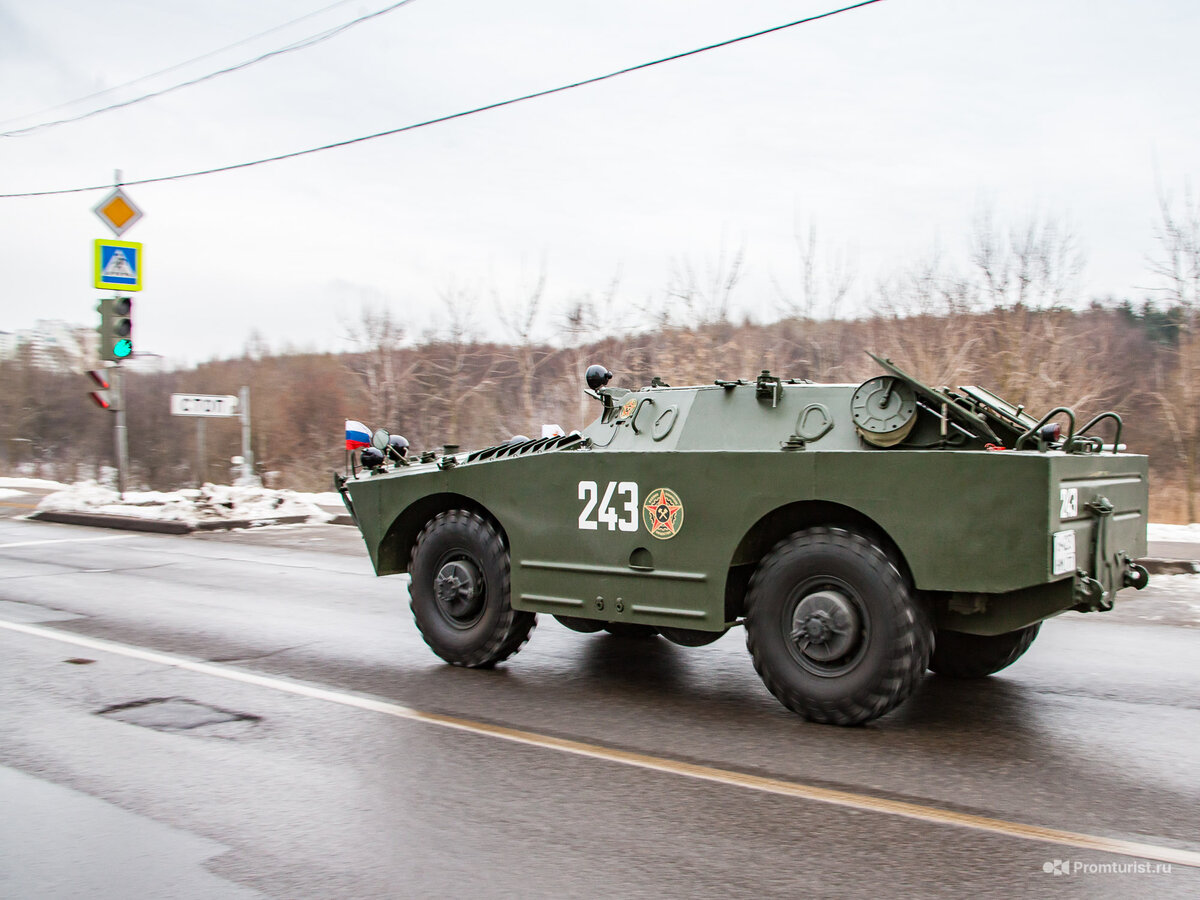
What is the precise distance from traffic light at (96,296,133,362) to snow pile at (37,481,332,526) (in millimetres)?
2738

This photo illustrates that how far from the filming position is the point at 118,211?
704 inches

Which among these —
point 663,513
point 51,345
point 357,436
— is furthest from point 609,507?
point 51,345

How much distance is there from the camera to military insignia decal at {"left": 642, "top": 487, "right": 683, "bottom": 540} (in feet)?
18.3

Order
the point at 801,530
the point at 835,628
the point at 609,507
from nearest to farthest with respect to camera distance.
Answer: the point at 835,628 → the point at 801,530 → the point at 609,507

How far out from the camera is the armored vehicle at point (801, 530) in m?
4.82

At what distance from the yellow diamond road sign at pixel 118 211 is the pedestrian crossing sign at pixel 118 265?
0.52 metres

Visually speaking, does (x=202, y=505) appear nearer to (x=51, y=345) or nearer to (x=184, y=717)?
(x=184, y=717)

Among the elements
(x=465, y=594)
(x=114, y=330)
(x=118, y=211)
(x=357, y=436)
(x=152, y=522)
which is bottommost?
(x=152, y=522)

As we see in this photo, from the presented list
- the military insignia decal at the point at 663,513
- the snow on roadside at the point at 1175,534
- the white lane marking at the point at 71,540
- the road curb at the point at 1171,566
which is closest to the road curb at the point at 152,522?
the white lane marking at the point at 71,540

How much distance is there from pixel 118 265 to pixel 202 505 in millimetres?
4446

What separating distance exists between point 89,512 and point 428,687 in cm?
1418

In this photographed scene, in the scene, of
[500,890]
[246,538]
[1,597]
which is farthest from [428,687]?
[246,538]

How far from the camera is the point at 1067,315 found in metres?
18.2

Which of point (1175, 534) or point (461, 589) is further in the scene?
point (1175, 534)
